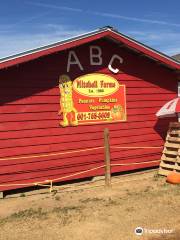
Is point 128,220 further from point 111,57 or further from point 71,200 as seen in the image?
point 111,57

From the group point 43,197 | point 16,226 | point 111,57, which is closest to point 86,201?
point 43,197

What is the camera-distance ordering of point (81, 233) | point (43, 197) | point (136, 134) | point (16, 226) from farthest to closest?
point (136, 134) → point (43, 197) → point (16, 226) → point (81, 233)

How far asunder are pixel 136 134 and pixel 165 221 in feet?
17.5

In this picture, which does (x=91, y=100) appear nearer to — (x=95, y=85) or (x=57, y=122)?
(x=95, y=85)

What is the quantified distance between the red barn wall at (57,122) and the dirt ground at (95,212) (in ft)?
2.53

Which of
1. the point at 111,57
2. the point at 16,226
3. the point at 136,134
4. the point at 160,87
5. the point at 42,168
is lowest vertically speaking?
the point at 16,226

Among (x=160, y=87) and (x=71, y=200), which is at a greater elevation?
(x=160, y=87)

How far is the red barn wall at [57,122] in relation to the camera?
11.1 m

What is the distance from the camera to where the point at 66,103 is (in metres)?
12.0

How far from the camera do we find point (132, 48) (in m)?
12.9

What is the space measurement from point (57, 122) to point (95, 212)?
11.2ft
